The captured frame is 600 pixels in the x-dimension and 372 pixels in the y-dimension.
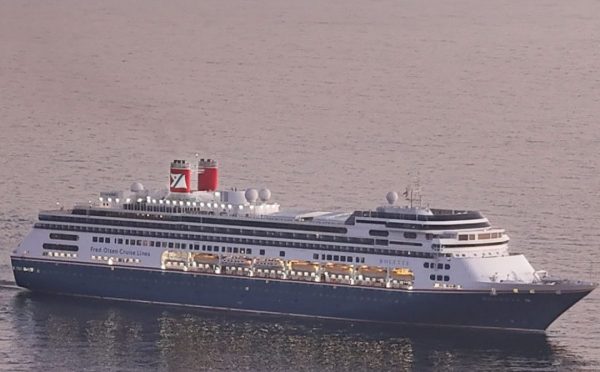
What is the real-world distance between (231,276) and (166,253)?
14.4 ft

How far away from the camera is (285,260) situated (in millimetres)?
121000

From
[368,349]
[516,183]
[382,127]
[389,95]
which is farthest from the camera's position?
[389,95]

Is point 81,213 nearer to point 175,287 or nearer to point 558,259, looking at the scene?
point 175,287

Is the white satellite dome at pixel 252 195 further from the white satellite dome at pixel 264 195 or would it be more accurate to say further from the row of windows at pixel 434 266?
the row of windows at pixel 434 266

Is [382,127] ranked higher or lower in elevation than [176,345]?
higher

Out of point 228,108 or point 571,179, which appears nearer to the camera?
point 571,179

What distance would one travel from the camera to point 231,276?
401 ft

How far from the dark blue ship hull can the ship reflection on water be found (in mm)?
723

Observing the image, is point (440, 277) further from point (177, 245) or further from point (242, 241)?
point (177, 245)

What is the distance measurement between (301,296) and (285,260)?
2263 millimetres

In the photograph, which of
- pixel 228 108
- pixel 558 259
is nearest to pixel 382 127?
pixel 228 108

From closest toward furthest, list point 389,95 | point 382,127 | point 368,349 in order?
point 368,349
point 382,127
point 389,95

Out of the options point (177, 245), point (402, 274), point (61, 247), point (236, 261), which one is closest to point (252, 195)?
point (236, 261)

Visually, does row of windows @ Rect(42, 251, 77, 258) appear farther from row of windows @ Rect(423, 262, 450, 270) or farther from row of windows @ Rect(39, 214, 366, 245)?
row of windows @ Rect(423, 262, 450, 270)
